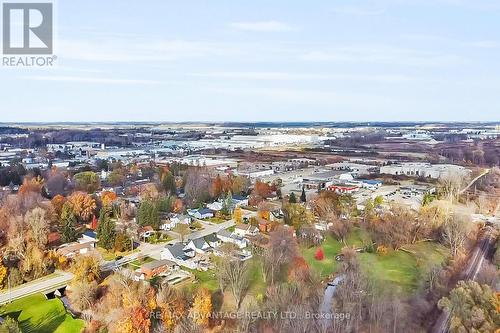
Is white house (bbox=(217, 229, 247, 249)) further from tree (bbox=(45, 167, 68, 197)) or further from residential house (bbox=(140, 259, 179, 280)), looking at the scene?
tree (bbox=(45, 167, 68, 197))

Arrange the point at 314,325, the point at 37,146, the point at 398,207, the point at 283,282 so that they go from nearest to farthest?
the point at 314,325, the point at 283,282, the point at 398,207, the point at 37,146

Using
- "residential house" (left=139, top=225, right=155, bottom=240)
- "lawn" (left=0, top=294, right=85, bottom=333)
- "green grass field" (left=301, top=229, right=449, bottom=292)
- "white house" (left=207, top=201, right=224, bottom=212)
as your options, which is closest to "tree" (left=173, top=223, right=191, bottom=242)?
"residential house" (left=139, top=225, right=155, bottom=240)

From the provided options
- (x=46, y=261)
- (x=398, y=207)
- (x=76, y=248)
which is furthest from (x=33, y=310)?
(x=398, y=207)

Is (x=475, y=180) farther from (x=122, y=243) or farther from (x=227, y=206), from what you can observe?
(x=122, y=243)

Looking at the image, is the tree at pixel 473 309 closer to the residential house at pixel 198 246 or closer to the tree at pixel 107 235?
the residential house at pixel 198 246

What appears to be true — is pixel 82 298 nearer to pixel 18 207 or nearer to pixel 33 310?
pixel 33 310

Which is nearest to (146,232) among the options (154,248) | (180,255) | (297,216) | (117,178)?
(154,248)
